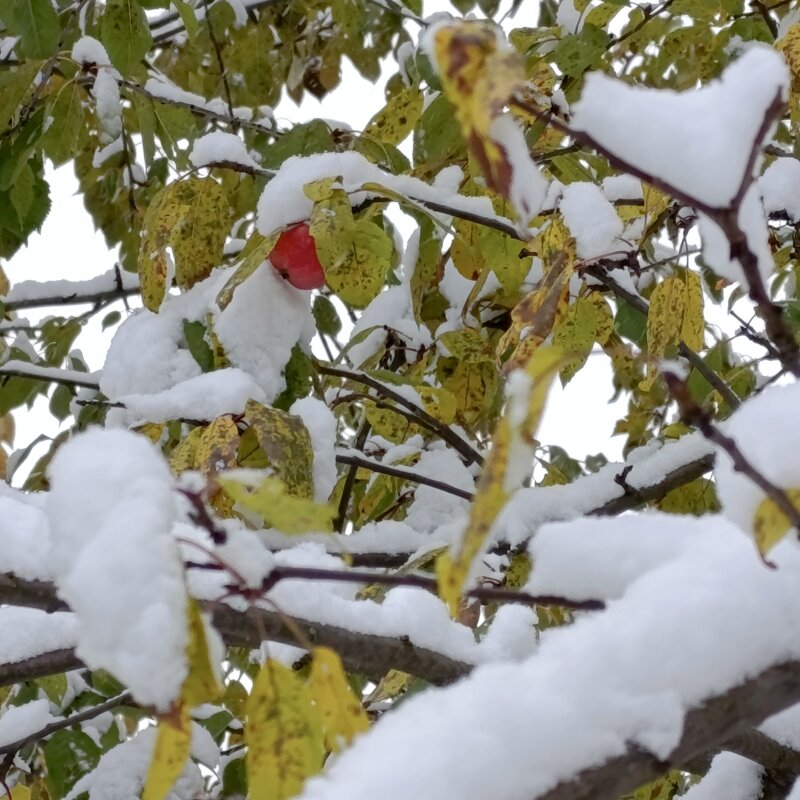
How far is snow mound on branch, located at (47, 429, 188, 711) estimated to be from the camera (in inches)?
15.6

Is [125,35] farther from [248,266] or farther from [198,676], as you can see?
[198,676]

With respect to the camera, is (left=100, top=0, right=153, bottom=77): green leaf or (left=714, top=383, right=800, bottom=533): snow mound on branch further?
(left=100, top=0, right=153, bottom=77): green leaf

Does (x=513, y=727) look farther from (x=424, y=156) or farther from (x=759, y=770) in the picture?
(x=424, y=156)

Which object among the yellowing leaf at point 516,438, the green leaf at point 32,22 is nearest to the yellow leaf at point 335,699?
the yellowing leaf at point 516,438

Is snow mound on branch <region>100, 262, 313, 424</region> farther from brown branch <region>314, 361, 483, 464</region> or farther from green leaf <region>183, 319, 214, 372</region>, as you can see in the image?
brown branch <region>314, 361, 483, 464</region>

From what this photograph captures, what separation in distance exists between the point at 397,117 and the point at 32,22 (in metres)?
0.53

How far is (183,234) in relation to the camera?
3.78 feet

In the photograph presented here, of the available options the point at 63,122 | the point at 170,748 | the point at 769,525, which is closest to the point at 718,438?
the point at 769,525

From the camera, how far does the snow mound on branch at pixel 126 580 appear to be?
0.40 metres

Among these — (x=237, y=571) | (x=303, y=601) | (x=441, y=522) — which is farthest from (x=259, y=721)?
(x=441, y=522)

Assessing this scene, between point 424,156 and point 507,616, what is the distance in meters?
0.81

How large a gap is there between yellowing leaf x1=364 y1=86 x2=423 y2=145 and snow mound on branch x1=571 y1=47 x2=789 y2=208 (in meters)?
1.05

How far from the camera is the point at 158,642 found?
15.6 inches

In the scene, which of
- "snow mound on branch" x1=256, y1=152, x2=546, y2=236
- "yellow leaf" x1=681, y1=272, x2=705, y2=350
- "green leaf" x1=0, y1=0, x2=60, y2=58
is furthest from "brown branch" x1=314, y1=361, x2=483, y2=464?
"green leaf" x1=0, y1=0, x2=60, y2=58
